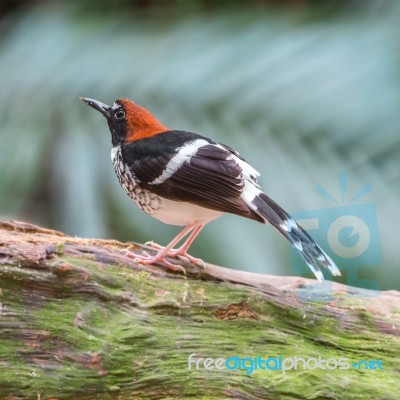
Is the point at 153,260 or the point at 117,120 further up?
the point at 117,120

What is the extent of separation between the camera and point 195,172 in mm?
3074

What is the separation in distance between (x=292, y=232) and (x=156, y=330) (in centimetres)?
69

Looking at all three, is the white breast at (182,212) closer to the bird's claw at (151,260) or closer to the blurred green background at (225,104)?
the bird's claw at (151,260)

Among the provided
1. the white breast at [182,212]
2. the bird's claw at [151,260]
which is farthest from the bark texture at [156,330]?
the white breast at [182,212]

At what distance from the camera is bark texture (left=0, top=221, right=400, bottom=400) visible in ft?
8.64

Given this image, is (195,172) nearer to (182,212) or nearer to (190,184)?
(190,184)

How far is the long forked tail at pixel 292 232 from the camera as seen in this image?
3.06m

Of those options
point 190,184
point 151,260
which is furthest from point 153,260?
point 190,184

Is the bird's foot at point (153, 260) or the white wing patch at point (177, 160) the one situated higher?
the white wing patch at point (177, 160)

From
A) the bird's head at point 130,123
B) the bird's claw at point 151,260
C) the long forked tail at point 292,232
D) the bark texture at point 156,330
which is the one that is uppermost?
the bird's head at point 130,123

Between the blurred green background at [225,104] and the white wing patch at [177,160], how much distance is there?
3.22 ft

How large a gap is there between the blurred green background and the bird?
2.76 ft

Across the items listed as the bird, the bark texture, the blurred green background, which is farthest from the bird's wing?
the blurred green background

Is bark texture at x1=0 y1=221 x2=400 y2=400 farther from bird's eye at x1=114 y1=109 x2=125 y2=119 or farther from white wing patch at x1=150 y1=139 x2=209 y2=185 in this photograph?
bird's eye at x1=114 y1=109 x2=125 y2=119
